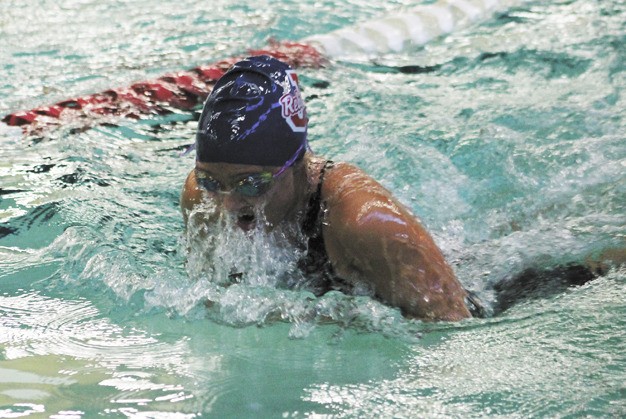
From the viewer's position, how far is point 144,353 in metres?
2.37

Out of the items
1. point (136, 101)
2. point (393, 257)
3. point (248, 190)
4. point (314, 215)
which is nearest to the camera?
point (393, 257)

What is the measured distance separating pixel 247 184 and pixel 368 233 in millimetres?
432

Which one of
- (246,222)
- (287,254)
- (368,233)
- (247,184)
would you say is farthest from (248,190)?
(368,233)

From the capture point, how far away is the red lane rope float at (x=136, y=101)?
485 centimetres

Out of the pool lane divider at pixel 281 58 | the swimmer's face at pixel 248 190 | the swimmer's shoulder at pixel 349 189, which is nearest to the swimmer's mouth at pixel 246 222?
the swimmer's face at pixel 248 190

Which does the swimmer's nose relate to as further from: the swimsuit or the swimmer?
the swimsuit

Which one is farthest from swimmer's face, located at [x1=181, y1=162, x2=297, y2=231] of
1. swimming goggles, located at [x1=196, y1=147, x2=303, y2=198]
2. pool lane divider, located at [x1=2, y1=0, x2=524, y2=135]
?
pool lane divider, located at [x1=2, y1=0, x2=524, y2=135]

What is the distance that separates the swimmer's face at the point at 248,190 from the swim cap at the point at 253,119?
0.03m

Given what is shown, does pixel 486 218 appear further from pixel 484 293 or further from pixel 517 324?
pixel 517 324

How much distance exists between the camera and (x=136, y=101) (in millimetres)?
5188

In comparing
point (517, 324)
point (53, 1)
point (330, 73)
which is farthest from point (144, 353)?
point (53, 1)

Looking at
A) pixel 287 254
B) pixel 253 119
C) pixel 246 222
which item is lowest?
pixel 287 254

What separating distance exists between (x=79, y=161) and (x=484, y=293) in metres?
2.31

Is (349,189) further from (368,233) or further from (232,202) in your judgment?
(232,202)
